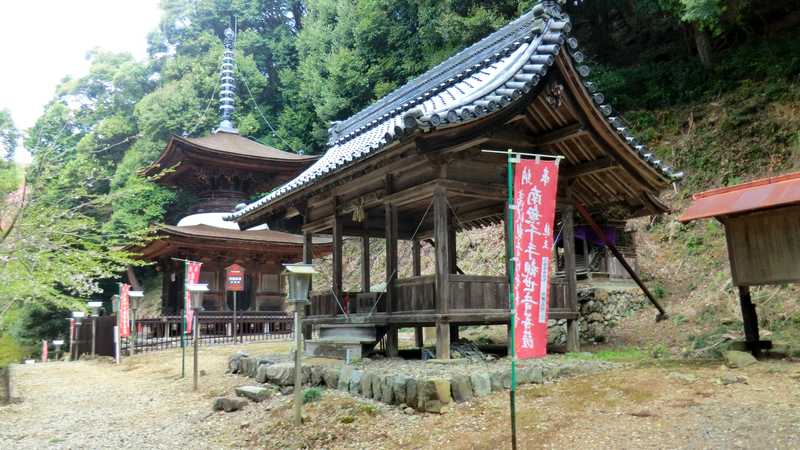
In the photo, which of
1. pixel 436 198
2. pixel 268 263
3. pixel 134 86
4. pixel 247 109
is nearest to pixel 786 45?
pixel 436 198

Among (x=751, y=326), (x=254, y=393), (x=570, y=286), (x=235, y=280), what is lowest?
(x=254, y=393)

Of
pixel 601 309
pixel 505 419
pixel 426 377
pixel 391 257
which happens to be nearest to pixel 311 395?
pixel 426 377

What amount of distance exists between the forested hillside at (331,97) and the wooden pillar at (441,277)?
3.99 metres

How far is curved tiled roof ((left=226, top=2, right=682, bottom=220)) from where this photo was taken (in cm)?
843

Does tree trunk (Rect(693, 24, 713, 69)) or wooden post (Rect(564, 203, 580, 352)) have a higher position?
tree trunk (Rect(693, 24, 713, 69))

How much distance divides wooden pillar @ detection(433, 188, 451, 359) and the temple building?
14209 millimetres

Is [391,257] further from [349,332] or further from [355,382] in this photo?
[355,382]

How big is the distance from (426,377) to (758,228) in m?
5.35

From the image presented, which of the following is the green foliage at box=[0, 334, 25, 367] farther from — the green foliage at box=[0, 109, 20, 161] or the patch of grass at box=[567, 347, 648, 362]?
the patch of grass at box=[567, 347, 648, 362]

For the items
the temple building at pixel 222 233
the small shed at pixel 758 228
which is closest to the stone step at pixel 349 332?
the small shed at pixel 758 228

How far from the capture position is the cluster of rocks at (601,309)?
43.6ft

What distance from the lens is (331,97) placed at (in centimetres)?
3138

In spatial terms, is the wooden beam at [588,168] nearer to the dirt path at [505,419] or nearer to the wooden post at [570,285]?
the wooden post at [570,285]

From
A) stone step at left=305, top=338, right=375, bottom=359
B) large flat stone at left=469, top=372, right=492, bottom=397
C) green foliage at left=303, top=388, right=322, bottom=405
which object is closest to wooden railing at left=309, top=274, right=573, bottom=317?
stone step at left=305, top=338, right=375, bottom=359
